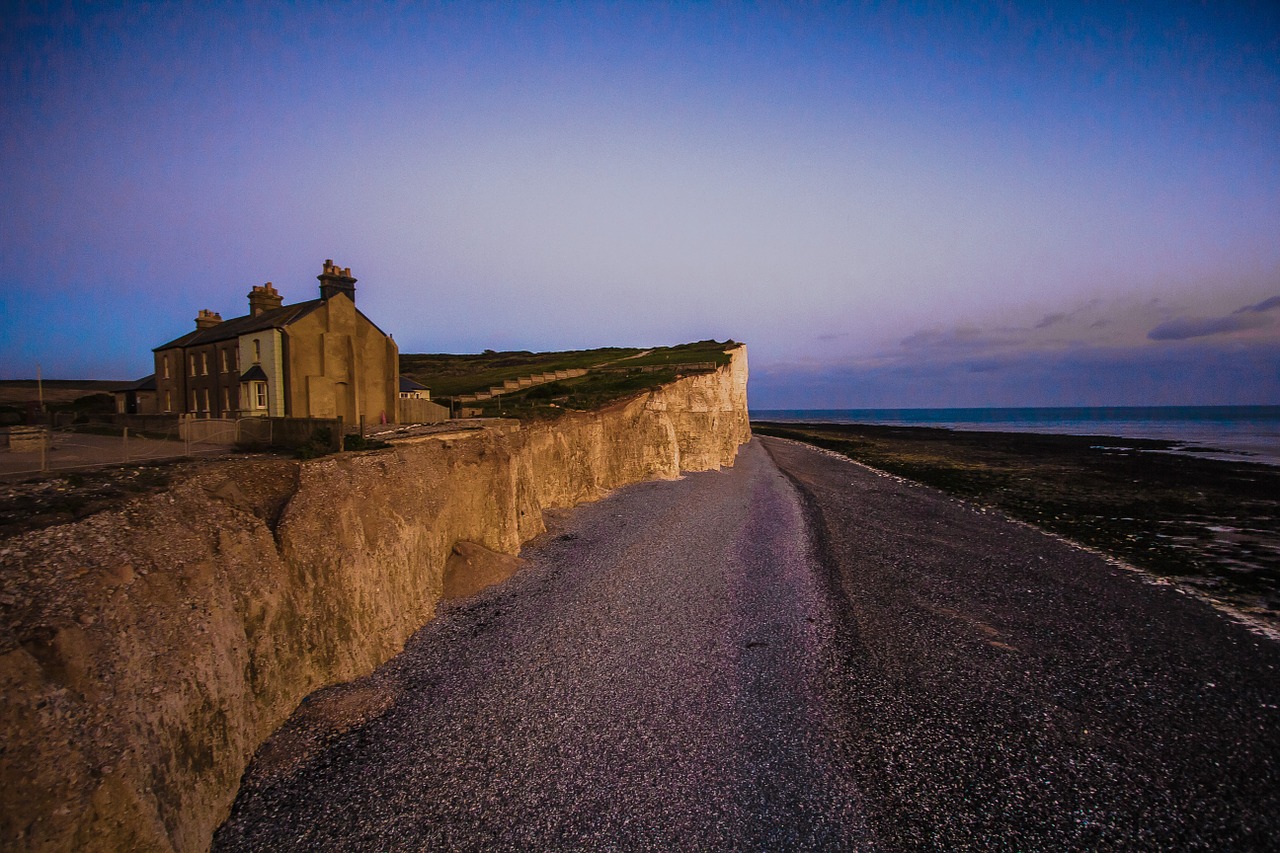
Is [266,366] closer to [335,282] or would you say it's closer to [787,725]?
[335,282]

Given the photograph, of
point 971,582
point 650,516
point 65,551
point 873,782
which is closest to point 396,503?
point 65,551

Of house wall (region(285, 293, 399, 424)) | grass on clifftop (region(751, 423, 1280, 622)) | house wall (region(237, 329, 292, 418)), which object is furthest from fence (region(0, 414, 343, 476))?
grass on clifftop (region(751, 423, 1280, 622))

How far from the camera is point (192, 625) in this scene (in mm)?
6812

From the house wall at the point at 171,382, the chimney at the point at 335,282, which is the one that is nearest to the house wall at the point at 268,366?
the chimney at the point at 335,282

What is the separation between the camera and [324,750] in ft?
26.5

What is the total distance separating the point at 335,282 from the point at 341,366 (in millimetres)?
3914

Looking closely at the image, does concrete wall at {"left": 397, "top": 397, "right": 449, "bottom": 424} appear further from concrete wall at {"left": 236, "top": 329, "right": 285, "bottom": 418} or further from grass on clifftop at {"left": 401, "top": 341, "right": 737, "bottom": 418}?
concrete wall at {"left": 236, "top": 329, "right": 285, "bottom": 418}

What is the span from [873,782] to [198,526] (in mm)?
10517

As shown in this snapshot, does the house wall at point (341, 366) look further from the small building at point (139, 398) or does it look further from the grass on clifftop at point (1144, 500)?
the grass on clifftop at point (1144, 500)

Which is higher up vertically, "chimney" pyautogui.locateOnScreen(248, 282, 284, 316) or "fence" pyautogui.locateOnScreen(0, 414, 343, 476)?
"chimney" pyautogui.locateOnScreen(248, 282, 284, 316)

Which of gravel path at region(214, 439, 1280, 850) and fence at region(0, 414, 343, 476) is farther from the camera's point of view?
fence at region(0, 414, 343, 476)

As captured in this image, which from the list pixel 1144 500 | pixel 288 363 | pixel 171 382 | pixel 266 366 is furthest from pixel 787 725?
pixel 1144 500

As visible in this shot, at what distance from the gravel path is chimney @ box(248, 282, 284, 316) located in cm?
2163

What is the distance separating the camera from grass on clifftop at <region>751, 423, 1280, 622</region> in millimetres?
19062
